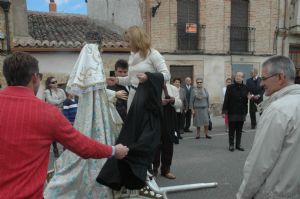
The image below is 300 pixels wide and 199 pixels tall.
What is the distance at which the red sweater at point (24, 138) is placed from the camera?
1838 mm

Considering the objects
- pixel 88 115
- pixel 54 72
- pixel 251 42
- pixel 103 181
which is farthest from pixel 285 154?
pixel 251 42

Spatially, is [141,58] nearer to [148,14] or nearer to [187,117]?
[187,117]

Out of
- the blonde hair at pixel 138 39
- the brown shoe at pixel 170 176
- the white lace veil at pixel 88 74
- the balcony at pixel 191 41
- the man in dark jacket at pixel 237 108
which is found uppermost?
the balcony at pixel 191 41

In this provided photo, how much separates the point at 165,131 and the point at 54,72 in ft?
24.6

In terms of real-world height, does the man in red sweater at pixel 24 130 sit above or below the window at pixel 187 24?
below

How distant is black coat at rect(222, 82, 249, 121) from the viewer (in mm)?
7336

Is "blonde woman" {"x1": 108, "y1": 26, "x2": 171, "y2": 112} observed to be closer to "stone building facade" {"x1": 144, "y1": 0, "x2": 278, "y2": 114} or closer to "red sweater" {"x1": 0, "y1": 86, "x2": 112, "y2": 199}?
"red sweater" {"x1": 0, "y1": 86, "x2": 112, "y2": 199}

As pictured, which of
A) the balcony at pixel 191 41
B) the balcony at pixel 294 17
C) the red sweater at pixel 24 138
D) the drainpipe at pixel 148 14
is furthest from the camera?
the balcony at pixel 294 17

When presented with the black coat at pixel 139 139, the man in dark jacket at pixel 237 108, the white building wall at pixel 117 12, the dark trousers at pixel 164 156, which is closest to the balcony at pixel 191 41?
the white building wall at pixel 117 12

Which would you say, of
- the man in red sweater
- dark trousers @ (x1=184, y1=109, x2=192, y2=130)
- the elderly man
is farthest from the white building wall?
the man in red sweater

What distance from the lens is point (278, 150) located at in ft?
6.72

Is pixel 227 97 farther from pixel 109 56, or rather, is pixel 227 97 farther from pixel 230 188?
pixel 109 56

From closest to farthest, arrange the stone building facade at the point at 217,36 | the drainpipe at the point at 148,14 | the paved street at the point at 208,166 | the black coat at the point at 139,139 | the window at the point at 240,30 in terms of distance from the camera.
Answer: the black coat at the point at 139,139 → the paved street at the point at 208,166 → the drainpipe at the point at 148,14 → the stone building facade at the point at 217,36 → the window at the point at 240,30

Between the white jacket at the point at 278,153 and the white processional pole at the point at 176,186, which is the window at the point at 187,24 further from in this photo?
the white jacket at the point at 278,153
